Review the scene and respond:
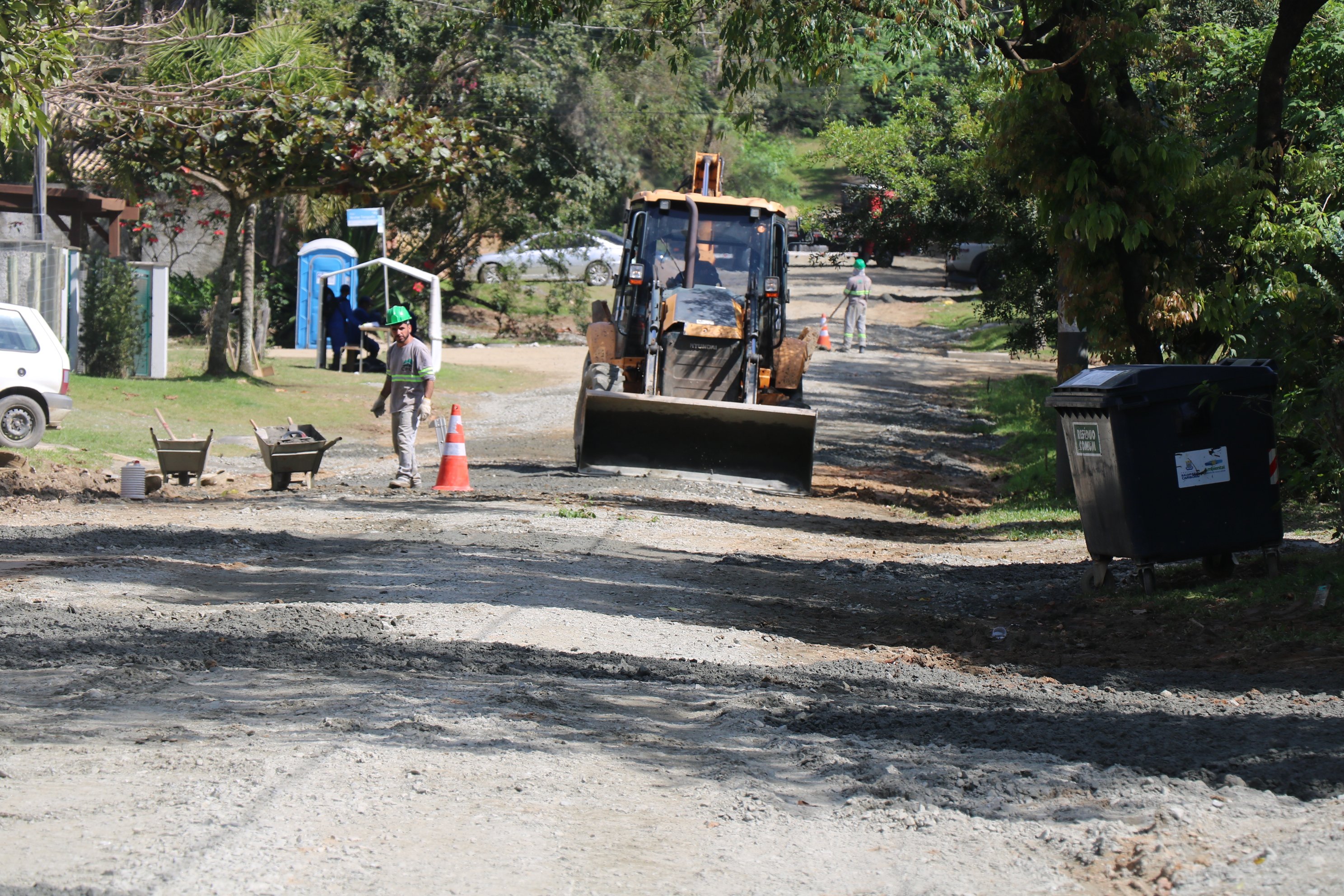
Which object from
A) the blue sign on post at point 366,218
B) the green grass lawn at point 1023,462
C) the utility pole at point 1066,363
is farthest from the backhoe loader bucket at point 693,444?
the blue sign on post at point 366,218

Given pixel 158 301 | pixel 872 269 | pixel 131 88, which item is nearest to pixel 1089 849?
pixel 131 88

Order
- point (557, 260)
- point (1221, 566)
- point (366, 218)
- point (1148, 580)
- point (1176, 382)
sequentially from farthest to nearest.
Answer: point (557, 260)
point (366, 218)
point (1221, 566)
point (1148, 580)
point (1176, 382)

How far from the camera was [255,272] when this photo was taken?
2828 centimetres

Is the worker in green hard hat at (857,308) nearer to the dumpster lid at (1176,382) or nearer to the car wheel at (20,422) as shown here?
the car wheel at (20,422)

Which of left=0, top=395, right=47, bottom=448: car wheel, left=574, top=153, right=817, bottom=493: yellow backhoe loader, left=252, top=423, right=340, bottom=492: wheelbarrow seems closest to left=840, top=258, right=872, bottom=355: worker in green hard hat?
left=574, top=153, right=817, bottom=493: yellow backhoe loader

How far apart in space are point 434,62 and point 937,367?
13.0m

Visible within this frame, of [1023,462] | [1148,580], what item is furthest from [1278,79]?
[1023,462]

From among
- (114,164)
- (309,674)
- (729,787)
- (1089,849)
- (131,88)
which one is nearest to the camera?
(1089,849)

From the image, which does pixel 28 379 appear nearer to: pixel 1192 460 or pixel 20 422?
pixel 20 422

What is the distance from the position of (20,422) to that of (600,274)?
24.2 metres

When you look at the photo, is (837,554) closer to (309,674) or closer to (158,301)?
(309,674)

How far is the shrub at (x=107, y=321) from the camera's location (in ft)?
69.3

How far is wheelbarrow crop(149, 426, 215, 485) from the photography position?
43.3 feet

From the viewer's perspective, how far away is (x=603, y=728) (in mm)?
5387
